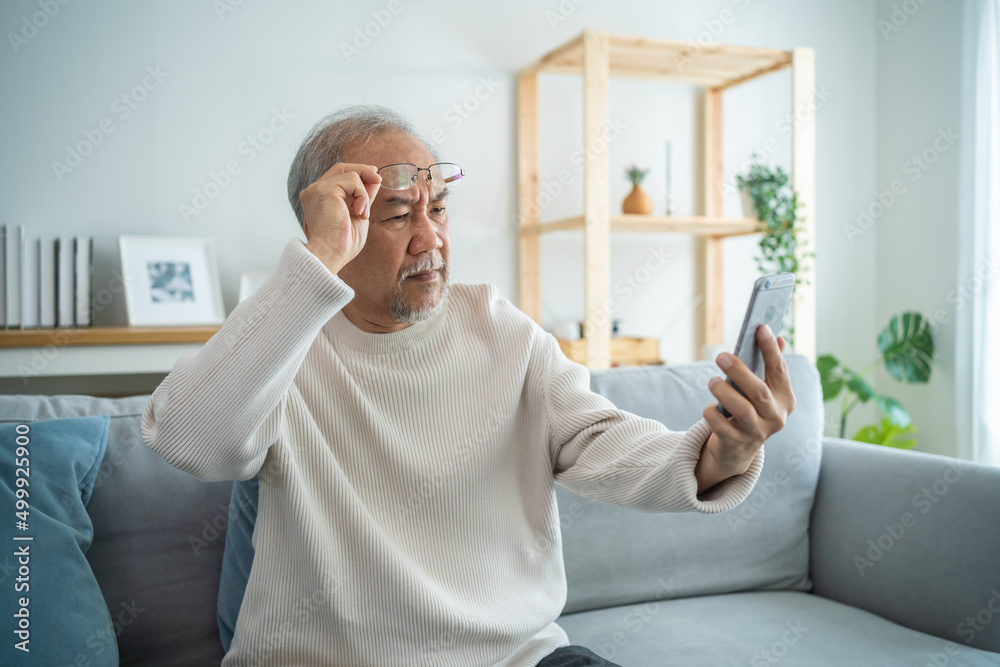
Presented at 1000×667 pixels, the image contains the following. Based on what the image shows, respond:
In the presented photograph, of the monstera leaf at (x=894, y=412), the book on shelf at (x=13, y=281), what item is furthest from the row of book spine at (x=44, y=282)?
the monstera leaf at (x=894, y=412)

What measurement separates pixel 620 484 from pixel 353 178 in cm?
56

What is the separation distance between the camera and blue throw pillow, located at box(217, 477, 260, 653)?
3.92 feet

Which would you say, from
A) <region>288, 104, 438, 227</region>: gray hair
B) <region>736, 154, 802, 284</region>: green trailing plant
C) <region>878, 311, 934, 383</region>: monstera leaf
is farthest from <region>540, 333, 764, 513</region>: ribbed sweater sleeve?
<region>878, 311, 934, 383</region>: monstera leaf

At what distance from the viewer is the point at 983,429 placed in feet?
9.93

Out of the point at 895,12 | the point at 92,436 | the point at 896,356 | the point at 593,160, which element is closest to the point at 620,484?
the point at 92,436

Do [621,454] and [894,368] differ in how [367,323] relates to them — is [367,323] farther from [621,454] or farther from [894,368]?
[894,368]

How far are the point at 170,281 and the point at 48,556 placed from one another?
1.64m

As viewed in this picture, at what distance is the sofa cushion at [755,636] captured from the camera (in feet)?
4.50

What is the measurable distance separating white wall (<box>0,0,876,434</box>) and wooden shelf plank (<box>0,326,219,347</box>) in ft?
1.12

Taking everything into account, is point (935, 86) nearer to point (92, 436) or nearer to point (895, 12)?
point (895, 12)

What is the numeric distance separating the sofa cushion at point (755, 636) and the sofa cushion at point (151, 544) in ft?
2.18

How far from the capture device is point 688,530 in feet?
A: 5.38

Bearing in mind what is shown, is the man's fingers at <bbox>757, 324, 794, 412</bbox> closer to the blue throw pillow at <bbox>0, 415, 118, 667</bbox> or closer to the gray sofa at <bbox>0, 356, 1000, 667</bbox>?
the gray sofa at <bbox>0, 356, 1000, 667</bbox>

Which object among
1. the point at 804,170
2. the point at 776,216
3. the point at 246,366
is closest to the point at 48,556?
the point at 246,366
